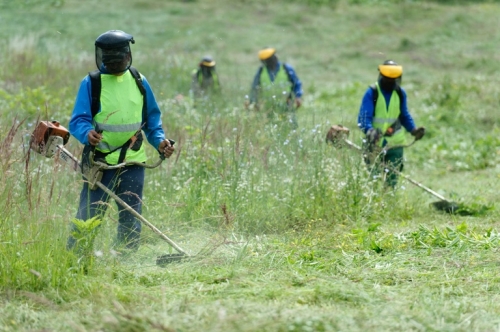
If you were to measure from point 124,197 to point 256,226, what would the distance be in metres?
1.32

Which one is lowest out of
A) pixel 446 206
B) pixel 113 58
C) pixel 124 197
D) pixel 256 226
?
pixel 446 206

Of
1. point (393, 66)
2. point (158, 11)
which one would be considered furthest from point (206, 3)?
point (393, 66)

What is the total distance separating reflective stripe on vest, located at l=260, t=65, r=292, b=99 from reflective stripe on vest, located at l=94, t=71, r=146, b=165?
219 inches

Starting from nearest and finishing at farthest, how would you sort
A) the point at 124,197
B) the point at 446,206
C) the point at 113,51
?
the point at 113,51 < the point at 124,197 < the point at 446,206

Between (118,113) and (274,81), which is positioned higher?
(118,113)

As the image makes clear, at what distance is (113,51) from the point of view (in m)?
6.73

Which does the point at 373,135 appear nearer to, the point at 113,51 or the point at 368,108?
the point at 368,108

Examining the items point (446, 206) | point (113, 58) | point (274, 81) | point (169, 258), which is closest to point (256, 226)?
point (169, 258)

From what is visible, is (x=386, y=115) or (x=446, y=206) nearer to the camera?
(x=446, y=206)

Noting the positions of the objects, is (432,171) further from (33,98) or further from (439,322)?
(439,322)

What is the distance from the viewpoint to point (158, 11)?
30344mm

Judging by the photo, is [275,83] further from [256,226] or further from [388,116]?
[256,226]

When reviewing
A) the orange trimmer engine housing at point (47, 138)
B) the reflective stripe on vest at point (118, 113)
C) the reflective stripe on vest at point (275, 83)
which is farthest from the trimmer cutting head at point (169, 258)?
the reflective stripe on vest at point (275, 83)

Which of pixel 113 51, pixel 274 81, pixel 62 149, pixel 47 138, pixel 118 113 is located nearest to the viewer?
pixel 62 149
